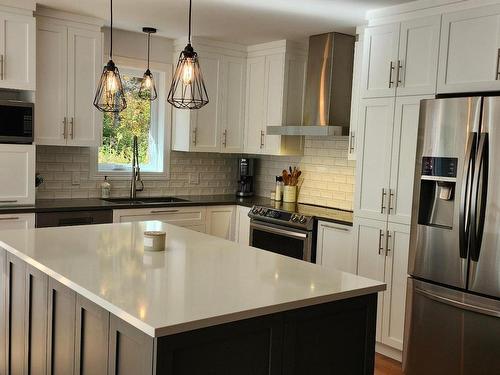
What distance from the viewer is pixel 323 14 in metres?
4.04

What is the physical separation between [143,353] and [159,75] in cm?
409

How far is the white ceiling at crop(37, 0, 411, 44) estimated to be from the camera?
12.6 ft

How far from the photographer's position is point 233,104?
215 inches

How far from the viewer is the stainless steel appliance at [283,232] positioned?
4.41m

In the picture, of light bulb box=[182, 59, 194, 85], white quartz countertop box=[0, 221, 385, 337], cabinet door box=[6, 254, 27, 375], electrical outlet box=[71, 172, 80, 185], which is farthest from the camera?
electrical outlet box=[71, 172, 80, 185]

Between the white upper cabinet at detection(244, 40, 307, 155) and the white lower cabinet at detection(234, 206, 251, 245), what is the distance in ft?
2.02

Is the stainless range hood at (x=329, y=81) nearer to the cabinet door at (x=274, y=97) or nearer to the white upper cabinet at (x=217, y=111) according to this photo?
the cabinet door at (x=274, y=97)

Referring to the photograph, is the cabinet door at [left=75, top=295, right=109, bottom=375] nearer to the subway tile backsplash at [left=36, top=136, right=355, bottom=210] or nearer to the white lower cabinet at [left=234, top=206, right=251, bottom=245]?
the subway tile backsplash at [left=36, top=136, right=355, bottom=210]

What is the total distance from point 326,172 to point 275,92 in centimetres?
91

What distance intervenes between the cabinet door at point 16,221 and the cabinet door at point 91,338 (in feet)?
6.99

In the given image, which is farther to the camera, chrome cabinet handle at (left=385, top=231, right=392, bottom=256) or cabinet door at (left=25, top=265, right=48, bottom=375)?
chrome cabinet handle at (left=385, top=231, right=392, bottom=256)

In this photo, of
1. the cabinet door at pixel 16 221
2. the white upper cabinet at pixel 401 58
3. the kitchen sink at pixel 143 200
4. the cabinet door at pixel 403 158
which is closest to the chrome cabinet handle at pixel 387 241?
the cabinet door at pixel 403 158

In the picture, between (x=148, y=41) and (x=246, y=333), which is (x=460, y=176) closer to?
(x=246, y=333)

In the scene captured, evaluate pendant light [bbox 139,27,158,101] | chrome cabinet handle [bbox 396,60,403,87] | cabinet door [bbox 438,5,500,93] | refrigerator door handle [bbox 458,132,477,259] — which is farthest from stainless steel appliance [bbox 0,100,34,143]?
refrigerator door handle [bbox 458,132,477,259]
